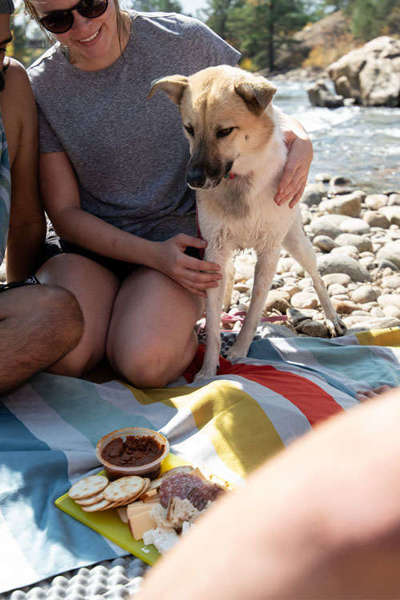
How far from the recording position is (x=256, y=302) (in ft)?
8.41

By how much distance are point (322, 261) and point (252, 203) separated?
5.26 ft

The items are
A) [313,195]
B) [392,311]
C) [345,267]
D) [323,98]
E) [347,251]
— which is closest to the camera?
[392,311]

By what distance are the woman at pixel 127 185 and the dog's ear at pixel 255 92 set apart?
0.30 m

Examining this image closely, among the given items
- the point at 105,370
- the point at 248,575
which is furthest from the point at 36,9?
the point at 248,575

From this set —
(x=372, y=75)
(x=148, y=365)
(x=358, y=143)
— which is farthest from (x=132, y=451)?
(x=372, y=75)

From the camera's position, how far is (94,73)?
2.42 m

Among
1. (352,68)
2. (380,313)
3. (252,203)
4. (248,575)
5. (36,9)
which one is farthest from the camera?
(352,68)

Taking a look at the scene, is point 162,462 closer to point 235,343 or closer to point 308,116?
point 235,343

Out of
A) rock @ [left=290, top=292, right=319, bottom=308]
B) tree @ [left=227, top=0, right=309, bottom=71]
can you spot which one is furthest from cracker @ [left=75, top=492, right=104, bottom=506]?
tree @ [left=227, top=0, right=309, bottom=71]

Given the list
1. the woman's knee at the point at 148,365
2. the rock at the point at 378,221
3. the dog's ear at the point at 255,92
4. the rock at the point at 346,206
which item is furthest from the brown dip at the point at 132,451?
the rock at the point at 346,206

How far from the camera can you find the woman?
232 cm

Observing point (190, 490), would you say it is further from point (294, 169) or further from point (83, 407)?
point (294, 169)

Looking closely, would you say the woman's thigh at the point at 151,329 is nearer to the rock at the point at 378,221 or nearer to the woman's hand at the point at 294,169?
the woman's hand at the point at 294,169

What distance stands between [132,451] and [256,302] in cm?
106
